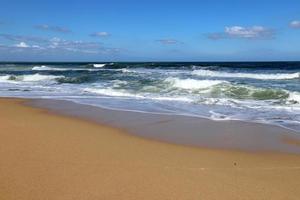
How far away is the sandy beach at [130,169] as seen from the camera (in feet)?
12.2

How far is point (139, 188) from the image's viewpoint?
3838 mm

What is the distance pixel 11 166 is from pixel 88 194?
1.23m

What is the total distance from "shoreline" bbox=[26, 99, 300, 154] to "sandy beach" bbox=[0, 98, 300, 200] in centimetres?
37

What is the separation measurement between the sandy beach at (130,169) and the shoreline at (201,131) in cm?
37

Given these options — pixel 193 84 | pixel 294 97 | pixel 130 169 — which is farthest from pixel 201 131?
pixel 193 84

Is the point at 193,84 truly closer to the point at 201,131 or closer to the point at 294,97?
the point at 294,97

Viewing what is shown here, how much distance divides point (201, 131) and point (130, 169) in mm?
3322

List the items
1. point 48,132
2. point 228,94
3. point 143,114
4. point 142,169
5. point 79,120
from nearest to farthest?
point 142,169, point 48,132, point 79,120, point 143,114, point 228,94

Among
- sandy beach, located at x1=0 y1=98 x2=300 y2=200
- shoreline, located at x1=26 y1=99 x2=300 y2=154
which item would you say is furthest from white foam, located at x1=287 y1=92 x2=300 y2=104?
sandy beach, located at x1=0 y1=98 x2=300 y2=200

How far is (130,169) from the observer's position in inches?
176

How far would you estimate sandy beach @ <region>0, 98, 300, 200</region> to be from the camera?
373cm

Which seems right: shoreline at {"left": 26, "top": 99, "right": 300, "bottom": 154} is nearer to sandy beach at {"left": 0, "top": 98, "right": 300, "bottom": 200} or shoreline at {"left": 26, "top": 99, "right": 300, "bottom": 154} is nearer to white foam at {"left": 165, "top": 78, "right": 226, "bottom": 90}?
sandy beach at {"left": 0, "top": 98, "right": 300, "bottom": 200}

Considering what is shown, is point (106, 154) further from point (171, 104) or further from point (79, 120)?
point (171, 104)

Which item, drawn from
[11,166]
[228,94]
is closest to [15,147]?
[11,166]
